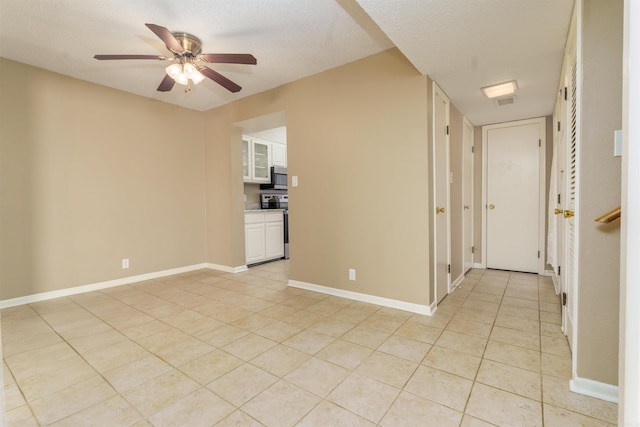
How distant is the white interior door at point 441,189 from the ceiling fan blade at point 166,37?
2.17 metres

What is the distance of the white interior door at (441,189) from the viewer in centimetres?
275

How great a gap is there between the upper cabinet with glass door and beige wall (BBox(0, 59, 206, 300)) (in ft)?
2.47

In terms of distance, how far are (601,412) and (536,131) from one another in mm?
3582

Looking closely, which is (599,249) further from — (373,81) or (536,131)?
(536,131)

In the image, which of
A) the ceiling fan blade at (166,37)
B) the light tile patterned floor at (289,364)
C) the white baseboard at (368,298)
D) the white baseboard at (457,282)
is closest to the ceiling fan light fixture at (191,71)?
the ceiling fan blade at (166,37)

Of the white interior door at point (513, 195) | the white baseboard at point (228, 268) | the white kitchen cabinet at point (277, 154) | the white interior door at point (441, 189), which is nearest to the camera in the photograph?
the white interior door at point (441, 189)

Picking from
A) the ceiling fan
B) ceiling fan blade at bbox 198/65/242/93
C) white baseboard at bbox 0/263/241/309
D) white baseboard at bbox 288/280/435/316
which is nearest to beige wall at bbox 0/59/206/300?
white baseboard at bbox 0/263/241/309

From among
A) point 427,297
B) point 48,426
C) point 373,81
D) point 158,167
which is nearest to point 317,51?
point 373,81

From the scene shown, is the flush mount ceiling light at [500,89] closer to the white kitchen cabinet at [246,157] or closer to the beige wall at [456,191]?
the beige wall at [456,191]

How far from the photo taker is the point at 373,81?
2.77m

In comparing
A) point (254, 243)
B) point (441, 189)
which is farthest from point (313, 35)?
point (254, 243)

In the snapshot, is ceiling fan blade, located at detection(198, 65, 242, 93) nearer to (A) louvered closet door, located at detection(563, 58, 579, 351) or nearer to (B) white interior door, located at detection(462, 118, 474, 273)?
(A) louvered closet door, located at detection(563, 58, 579, 351)

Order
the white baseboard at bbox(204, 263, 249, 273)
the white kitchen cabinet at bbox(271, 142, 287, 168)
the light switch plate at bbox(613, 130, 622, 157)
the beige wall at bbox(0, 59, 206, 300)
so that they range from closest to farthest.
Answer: the light switch plate at bbox(613, 130, 622, 157) < the beige wall at bbox(0, 59, 206, 300) < the white baseboard at bbox(204, 263, 249, 273) < the white kitchen cabinet at bbox(271, 142, 287, 168)

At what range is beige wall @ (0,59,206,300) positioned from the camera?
9.62 feet
